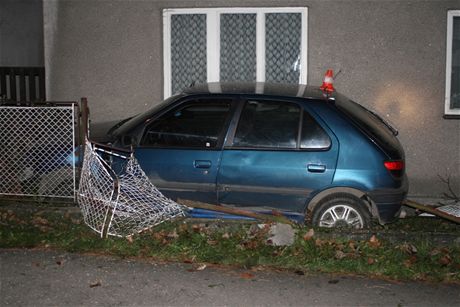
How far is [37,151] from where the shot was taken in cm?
737

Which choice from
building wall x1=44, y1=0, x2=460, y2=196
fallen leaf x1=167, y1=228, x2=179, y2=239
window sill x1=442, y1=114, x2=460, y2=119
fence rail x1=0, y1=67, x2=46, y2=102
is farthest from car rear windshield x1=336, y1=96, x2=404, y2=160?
fence rail x1=0, y1=67, x2=46, y2=102

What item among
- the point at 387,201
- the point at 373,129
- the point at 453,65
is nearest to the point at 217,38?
the point at 453,65

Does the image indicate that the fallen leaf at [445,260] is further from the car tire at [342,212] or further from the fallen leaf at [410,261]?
the car tire at [342,212]

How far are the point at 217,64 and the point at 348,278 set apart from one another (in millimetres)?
4687

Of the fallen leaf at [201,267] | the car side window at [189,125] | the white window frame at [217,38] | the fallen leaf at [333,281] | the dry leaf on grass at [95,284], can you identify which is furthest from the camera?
the white window frame at [217,38]

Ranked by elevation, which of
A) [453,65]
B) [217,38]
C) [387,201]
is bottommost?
[387,201]

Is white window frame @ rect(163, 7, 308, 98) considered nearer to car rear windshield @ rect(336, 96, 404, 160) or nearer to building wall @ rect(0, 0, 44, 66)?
car rear windshield @ rect(336, 96, 404, 160)

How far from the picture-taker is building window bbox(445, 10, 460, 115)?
9.03 m

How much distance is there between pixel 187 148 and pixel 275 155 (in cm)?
89

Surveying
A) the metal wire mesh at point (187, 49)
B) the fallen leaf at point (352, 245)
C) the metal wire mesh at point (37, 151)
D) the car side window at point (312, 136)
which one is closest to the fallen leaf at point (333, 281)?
the fallen leaf at point (352, 245)

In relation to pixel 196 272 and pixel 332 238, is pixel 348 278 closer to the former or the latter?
pixel 332 238

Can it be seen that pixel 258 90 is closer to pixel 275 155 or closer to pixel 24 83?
pixel 275 155

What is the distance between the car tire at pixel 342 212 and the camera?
655 centimetres

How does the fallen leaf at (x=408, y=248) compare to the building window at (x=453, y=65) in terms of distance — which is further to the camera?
the building window at (x=453, y=65)
